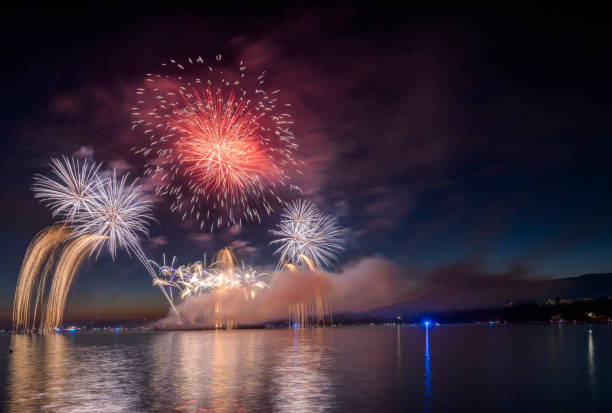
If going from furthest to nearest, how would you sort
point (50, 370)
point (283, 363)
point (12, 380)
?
point (283, 363), point (50, 370), point (12, 380)

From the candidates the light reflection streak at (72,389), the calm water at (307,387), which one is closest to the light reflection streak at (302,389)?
the calm water at (307,387)

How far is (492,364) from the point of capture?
50219mm

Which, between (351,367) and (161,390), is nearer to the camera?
(161,390)

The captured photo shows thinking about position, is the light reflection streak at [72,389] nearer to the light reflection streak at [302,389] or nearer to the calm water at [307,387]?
the calm water at [307,387]

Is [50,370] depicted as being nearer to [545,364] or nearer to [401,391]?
[401,391]

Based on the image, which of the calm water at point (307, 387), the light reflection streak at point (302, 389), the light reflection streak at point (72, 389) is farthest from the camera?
the calm water at point (307, 387)

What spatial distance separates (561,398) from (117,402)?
963 inches

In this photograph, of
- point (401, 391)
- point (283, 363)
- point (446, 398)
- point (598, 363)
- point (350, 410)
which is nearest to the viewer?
point (350, 410)

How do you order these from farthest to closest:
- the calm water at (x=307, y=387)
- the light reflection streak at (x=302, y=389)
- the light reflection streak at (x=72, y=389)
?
the calm water at (x=307, y=387), the light reflection streak at (x=72, y=389), the light reflection streak at (x=302, y=389)

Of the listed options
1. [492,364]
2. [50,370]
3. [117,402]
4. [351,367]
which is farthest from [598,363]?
[50,370]

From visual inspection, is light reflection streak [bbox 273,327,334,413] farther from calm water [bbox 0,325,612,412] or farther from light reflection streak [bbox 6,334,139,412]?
light reflection streak [bbox 6,334,139,412]

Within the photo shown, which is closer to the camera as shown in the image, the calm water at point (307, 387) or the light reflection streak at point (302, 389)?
the light reflection streak at point (302, 389)

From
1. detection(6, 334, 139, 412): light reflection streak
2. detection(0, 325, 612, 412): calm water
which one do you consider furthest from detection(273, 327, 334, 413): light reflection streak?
detection(6, 334, 139, 412): light reflection streak

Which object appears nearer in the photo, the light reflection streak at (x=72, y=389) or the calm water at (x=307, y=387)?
the light reflection streak at (x=72, y=389)
